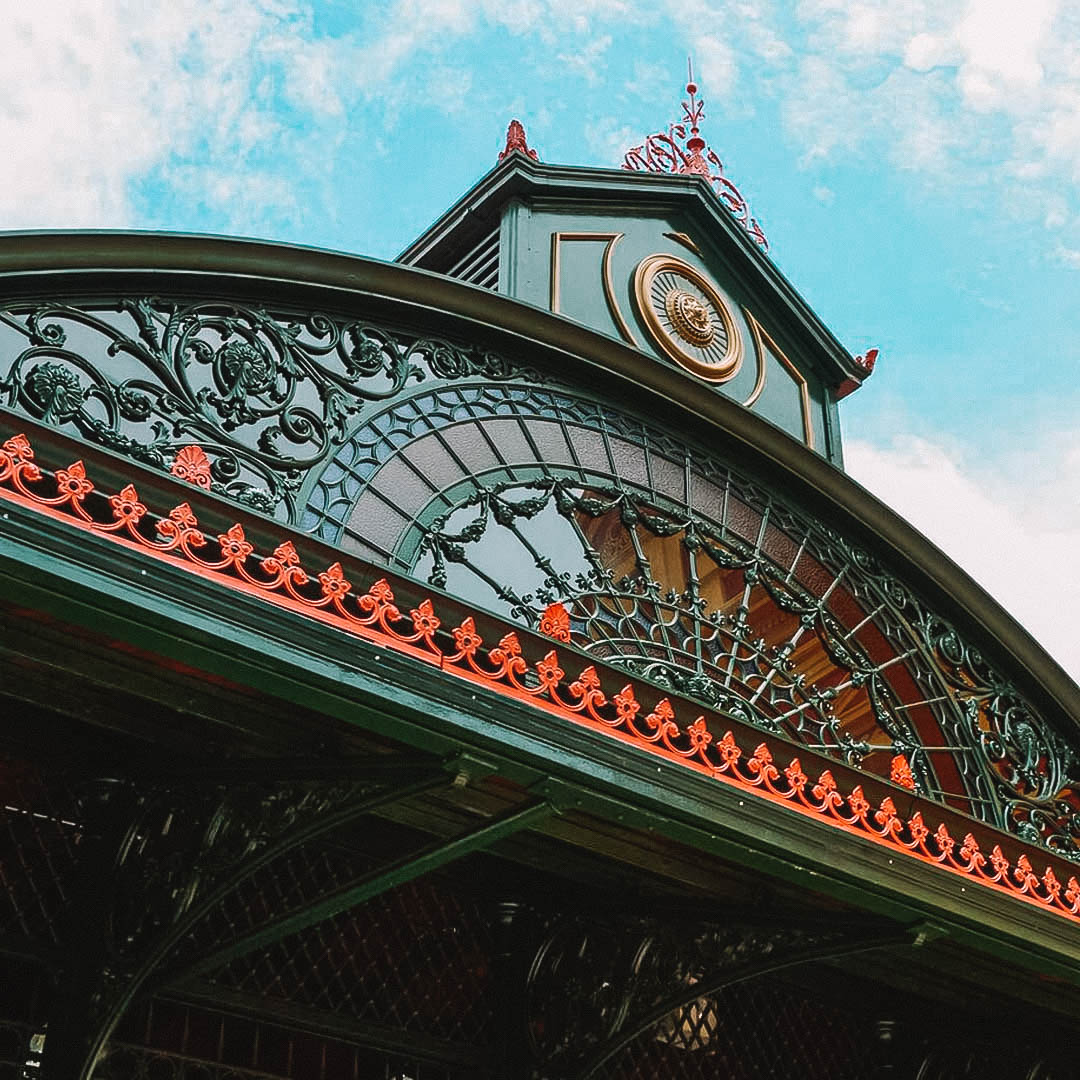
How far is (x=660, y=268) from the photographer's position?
35.3 feet

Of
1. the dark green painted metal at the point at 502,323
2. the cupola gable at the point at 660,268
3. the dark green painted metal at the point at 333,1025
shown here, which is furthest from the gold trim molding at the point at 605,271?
the dark green painted metal at the point at 333,1025

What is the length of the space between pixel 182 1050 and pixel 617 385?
451 cm

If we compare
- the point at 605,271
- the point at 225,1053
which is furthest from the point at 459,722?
the point at 605,271

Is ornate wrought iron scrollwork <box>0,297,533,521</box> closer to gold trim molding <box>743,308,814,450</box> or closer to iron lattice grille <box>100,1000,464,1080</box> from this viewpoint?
iron lattice grille <box>100,1000,464,1080</box>

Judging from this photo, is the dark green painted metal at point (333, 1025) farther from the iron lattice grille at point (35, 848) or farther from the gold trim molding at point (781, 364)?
the gold trim molding at point (781, 364)

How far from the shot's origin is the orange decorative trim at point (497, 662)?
4.98 meters

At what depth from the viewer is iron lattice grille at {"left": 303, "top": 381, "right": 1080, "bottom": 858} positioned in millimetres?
7535

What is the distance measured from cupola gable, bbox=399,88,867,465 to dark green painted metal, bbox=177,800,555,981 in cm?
437

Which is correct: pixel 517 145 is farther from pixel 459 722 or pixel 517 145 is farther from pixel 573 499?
pixel 459 722

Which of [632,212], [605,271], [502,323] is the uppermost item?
[632,212]

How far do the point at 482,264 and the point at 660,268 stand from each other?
4.19 feet

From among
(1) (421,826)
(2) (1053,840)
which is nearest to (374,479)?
(1) (421,826)

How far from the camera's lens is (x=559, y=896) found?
7328 mm

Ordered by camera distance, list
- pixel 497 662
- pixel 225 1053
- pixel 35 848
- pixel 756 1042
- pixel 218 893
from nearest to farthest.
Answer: pixel 218 893 < pixel 497 662 < pixel 35 848 < pixel 225 1053 < pixel 756 1042
